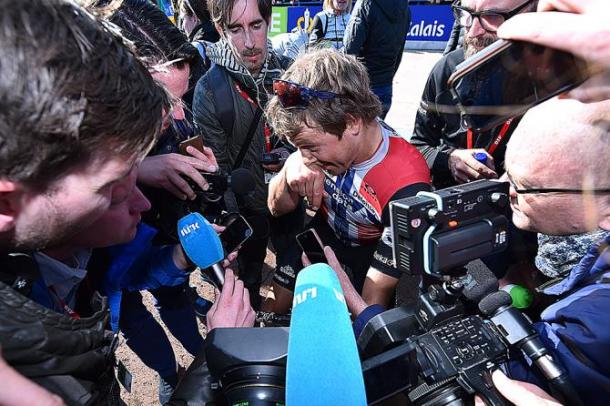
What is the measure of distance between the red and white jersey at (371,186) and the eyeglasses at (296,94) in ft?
1.18

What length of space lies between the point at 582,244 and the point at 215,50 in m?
2.11

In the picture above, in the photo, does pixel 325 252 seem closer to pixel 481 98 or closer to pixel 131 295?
pixel 481 98

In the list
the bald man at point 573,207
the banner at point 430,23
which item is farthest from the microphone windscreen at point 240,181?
the banner at point 430,23

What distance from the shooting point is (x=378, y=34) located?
165 inches

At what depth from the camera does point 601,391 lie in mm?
1058

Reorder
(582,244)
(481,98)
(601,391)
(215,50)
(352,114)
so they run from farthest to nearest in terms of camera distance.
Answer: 1. (215,50)
2. (352,114)
3. (582,244)
4. (481,98)
5. (601,391)

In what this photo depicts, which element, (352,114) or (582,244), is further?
(352,114)

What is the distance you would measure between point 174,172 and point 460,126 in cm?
148

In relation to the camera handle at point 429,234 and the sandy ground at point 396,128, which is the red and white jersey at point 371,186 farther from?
the sandy ground at point 396,128

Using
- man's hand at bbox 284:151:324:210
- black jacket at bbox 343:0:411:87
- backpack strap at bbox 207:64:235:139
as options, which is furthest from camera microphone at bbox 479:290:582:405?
black jacket at bbox 343:0:411:87

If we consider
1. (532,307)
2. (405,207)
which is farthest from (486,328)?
(532,307)

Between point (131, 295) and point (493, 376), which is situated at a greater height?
point (493, 376)

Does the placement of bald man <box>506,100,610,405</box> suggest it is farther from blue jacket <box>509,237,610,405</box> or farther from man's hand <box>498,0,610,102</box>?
man's hand <box>498,0,610,102</box>

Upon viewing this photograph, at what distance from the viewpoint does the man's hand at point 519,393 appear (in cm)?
106
